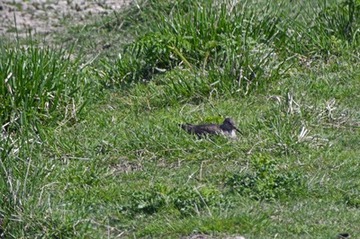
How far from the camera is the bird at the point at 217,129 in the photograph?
271 inches

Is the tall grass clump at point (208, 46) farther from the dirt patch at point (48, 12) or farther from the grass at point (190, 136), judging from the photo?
the dirt patch at point (48, 12)

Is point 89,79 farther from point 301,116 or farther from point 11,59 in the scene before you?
point 301,116

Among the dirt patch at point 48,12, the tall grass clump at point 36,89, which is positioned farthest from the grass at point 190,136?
the dirt patch at point 48,12

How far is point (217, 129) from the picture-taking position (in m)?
6.91

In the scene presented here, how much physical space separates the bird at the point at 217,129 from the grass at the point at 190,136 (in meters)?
0.08

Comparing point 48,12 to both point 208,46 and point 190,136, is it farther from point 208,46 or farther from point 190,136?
point 190,136

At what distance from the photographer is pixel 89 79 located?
8180 millimetres

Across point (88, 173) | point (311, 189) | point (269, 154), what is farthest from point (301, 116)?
point (88, 173)

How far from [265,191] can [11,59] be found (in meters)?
2.46

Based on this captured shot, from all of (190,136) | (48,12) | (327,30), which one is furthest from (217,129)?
(48,12)

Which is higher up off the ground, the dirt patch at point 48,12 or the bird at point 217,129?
the bird at point 217,129

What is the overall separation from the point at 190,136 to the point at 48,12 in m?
4.42

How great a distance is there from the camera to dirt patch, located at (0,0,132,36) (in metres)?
10.5

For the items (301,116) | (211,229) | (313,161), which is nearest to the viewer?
(211,229)
